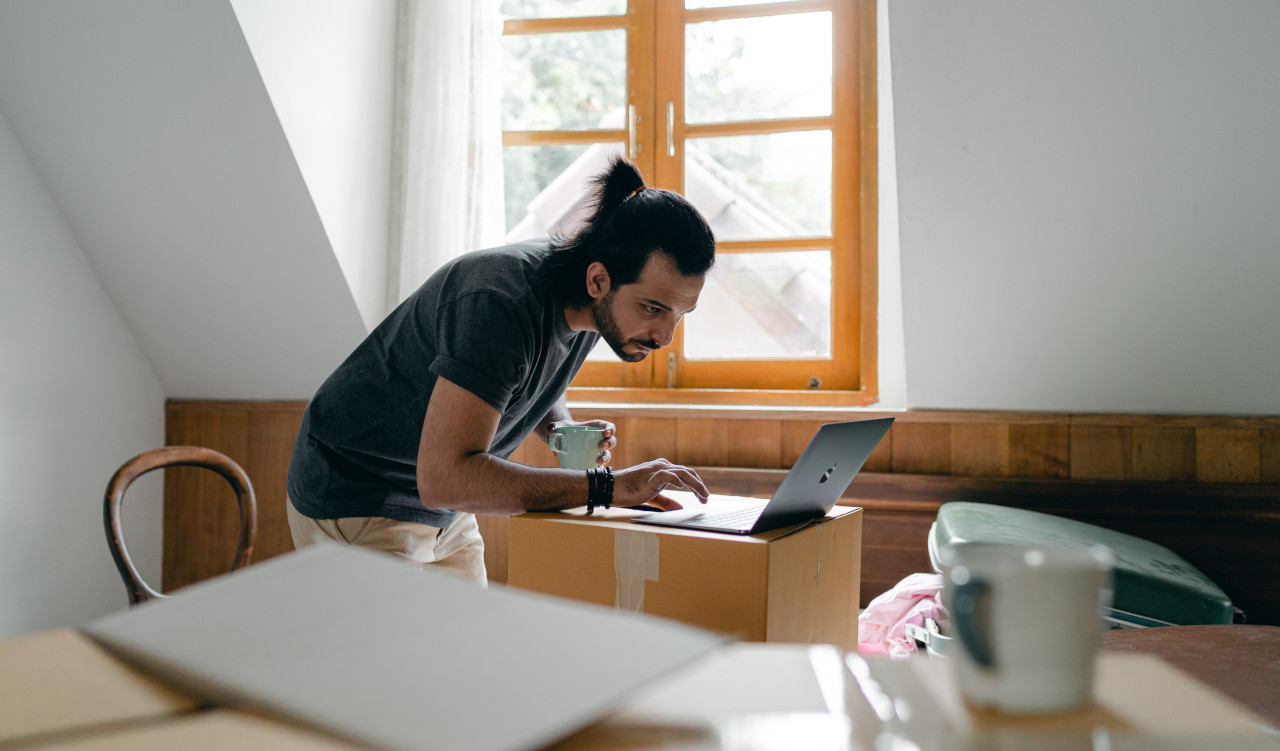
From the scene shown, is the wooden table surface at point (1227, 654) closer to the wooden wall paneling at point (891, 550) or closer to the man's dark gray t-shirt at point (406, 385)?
the man's dark gray t-shirt at point (406, 385)

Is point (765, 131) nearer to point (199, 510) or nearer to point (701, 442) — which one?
point (701, 442)

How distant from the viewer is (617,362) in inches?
101

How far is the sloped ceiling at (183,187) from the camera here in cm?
193

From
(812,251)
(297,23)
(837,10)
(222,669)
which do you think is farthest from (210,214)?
(222,669)

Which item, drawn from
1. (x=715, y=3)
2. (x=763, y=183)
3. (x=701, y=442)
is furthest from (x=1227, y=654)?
(x=715, y=3)

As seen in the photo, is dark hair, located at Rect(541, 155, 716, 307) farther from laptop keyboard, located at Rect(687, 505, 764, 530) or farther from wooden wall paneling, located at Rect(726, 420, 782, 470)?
wooden wall paneling, located at Rect(726, 420, 782, 470)

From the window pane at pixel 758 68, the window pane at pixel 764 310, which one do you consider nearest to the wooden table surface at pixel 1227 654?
the window pane at pixel 764 310

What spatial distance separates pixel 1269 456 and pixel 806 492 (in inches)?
60.6

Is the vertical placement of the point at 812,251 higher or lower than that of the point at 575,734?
higher

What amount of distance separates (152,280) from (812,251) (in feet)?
6.08

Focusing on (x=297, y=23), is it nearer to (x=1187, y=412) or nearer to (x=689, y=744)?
(x=689, y=744)

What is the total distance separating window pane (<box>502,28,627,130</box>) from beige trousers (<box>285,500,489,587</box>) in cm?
146

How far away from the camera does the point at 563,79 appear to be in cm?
259

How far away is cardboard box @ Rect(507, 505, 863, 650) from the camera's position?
991 millimetres
